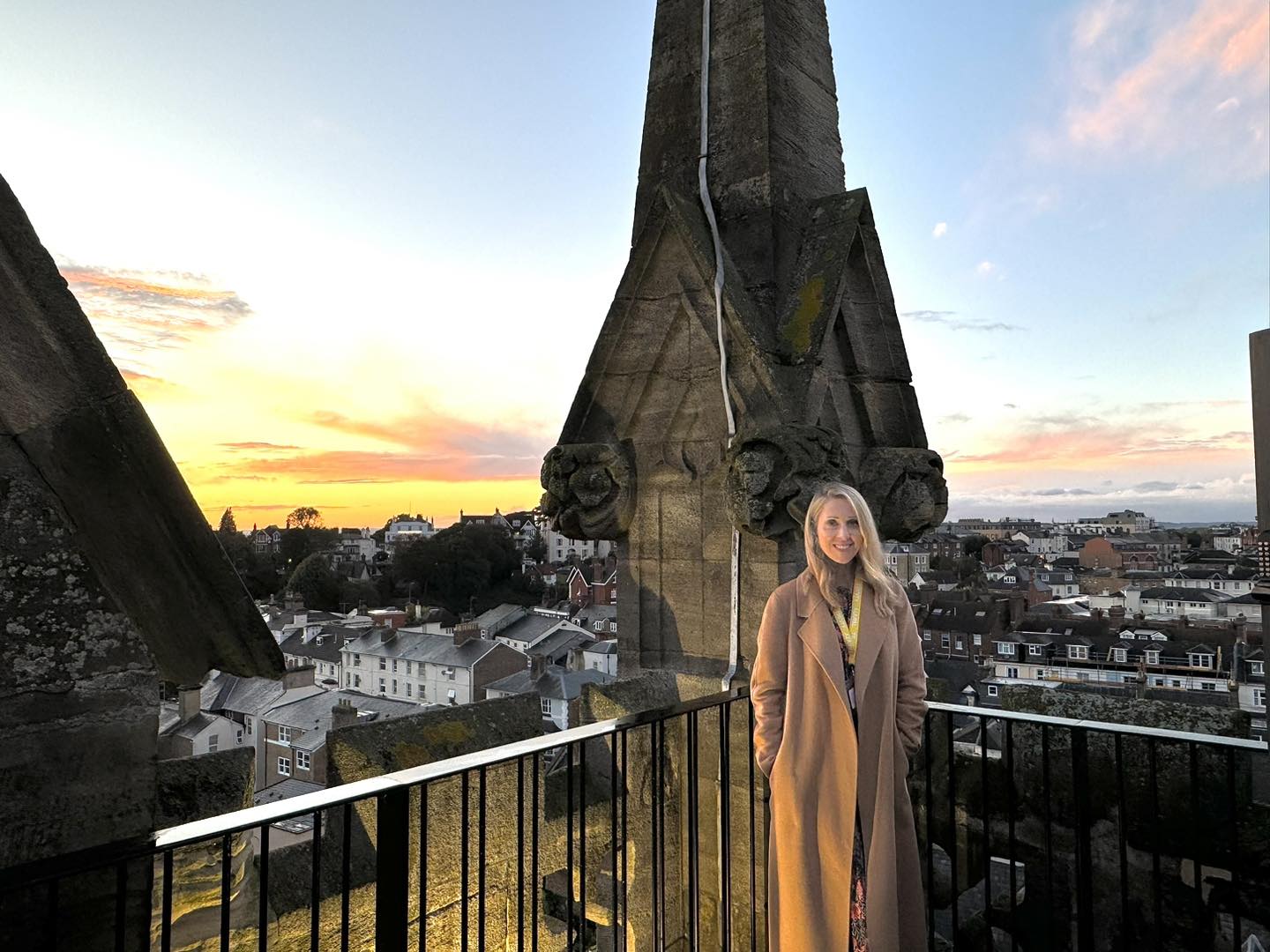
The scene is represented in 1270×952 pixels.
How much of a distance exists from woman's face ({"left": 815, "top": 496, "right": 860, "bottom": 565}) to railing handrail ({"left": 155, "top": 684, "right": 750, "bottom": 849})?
83cm

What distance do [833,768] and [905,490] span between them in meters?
1.73

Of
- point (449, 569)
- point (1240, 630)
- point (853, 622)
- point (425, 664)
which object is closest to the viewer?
point (853, 622)

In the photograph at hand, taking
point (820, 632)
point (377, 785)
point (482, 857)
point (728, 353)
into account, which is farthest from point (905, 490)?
point (377, 785)

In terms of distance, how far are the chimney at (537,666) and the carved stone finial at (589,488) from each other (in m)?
25.3

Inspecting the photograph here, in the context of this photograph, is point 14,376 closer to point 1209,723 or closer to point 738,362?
point 738,362

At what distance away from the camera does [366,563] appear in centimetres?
5931

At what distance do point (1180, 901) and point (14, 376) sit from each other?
4.58 metres

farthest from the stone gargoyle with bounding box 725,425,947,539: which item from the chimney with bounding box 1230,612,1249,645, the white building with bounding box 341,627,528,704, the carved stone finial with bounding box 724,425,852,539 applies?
the white building with bounding box 341,627,528,704

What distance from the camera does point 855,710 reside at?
272cm

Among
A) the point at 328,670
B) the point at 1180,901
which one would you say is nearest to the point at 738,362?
the point at 1180,901

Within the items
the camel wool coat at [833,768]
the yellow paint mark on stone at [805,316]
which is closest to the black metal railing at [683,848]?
the camel wool coat at [833,768]

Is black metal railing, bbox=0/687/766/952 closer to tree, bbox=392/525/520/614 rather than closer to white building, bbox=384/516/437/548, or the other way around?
tree, bbox=392/525/520/614

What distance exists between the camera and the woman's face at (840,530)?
2.77 meters

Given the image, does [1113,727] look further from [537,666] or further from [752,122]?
[537,666]
